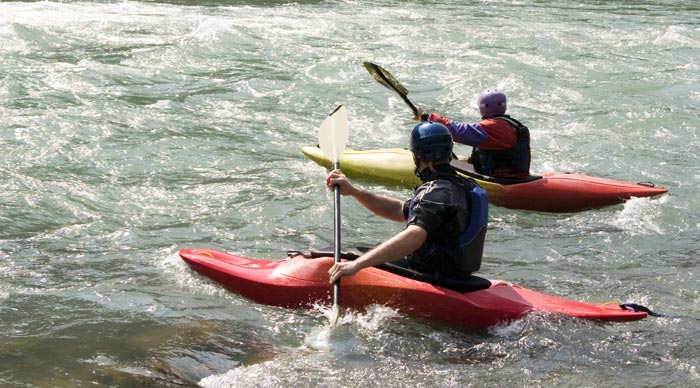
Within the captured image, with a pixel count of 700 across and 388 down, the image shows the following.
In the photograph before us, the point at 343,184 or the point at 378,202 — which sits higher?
the point at 343,184

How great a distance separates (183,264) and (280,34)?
31.4 feet

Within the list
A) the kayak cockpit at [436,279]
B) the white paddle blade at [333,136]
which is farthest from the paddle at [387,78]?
the kayak cockpit at [436,279]

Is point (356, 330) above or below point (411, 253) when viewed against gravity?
below

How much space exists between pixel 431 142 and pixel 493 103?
2801 millimetres

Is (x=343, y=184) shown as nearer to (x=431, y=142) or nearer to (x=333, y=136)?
(x=431, y=142)

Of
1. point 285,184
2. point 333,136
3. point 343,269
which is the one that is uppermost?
point 333,136

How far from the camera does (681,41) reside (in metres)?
15.3

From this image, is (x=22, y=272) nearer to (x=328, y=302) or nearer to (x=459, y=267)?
(x=328, y=302)

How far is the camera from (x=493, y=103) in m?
7.27

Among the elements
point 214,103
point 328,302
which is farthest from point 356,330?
point 214,103

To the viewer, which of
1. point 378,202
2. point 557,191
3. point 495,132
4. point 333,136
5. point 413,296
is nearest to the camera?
point 413,296

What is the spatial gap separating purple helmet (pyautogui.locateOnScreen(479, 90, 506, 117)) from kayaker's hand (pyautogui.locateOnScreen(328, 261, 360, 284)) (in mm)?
2943

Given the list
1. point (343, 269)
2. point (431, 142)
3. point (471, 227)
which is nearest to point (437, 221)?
point (471, 227)

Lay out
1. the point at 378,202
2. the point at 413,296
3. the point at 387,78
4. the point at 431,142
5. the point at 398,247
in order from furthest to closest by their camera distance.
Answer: the point at 387,78 → the point at 378,202 → the point at 413,296 → the point at 431,142 → the point at 398,247
